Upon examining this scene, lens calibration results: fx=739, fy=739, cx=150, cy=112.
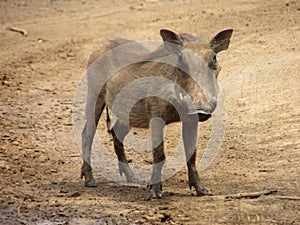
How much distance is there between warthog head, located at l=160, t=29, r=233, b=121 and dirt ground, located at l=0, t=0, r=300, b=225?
814mm

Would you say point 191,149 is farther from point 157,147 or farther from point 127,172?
point 127,172

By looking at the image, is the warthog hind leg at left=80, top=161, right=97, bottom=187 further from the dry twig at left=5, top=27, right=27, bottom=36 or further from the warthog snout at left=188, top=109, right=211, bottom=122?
the dry twig at left=5, top=27, right=27, bottom=36

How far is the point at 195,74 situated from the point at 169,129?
9.41ft

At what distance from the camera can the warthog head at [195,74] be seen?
5742mm

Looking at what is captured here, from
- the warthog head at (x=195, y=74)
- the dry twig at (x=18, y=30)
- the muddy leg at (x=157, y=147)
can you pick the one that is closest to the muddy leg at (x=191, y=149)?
the muddy leg at (x=157, y=147)

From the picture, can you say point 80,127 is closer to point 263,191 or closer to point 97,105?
point 97,105

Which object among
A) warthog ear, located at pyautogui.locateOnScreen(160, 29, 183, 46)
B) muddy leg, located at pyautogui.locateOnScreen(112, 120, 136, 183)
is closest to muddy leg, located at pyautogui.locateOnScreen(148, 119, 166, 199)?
warthog ear, located at pyautogui.locateOnScreen(160, 29, 183, 46)

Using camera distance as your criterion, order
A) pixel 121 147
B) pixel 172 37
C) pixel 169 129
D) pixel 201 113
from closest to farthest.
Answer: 1. pixel 201 113
2. pixel 172 37
3. pixel 121 147
4. pixel 169 129

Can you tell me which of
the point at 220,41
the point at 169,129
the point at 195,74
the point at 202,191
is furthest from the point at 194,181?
the point at 169,129

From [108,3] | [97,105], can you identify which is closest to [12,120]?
[97,105]

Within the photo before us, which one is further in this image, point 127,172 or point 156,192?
point 127,172

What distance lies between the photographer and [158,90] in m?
6.27

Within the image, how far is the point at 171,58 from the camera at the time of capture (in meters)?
6.30

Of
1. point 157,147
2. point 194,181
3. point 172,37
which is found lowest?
point 194,181
